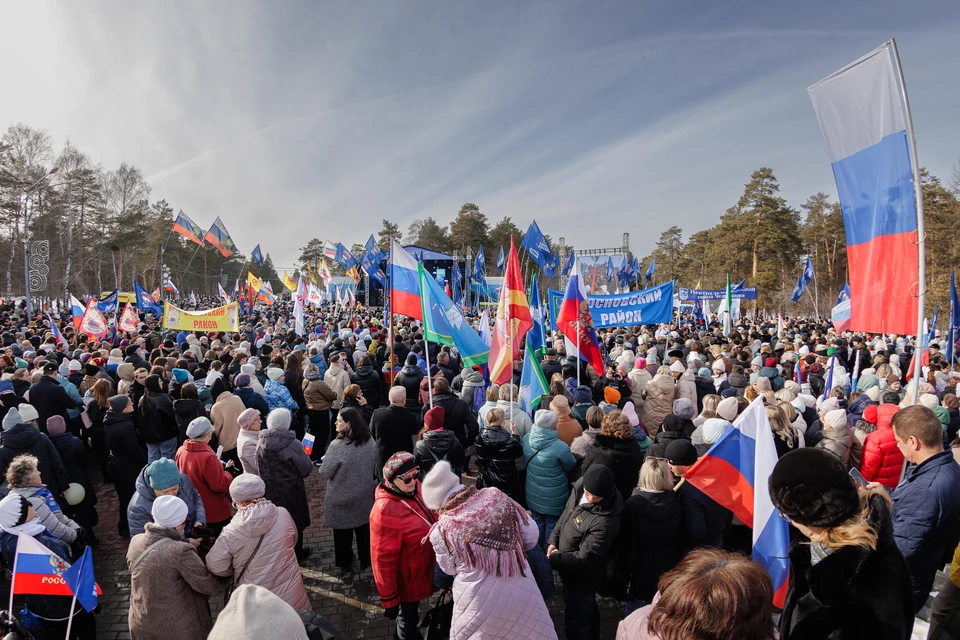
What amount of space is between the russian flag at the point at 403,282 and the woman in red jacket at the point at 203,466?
12.0 feet

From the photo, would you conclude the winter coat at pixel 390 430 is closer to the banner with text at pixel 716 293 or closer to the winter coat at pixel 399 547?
the winter coat at pixel 399 547

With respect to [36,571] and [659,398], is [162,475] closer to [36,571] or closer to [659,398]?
[36,571]

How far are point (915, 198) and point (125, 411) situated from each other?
812cm

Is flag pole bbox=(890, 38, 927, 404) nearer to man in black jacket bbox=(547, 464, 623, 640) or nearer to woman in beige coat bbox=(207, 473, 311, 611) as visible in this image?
man in black jacket bbox=(547, 464, 623, 640)

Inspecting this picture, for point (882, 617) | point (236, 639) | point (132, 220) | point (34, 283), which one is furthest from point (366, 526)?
point (132, 220)

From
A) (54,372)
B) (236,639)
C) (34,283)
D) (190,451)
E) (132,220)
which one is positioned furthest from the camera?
(132,220)

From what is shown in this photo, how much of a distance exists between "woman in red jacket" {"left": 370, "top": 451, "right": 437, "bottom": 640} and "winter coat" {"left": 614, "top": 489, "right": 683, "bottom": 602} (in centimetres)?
147

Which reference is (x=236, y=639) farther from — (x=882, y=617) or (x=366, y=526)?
(x=366, y=526)

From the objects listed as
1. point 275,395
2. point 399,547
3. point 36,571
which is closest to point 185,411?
point 275,395

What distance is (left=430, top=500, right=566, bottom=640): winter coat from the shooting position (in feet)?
8.45

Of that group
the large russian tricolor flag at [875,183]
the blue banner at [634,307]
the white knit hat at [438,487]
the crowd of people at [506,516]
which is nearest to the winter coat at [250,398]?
the crowd of people at [506,516]

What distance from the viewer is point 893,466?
486cm

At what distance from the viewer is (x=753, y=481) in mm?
3264

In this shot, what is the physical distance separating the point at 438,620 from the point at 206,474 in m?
2.71
